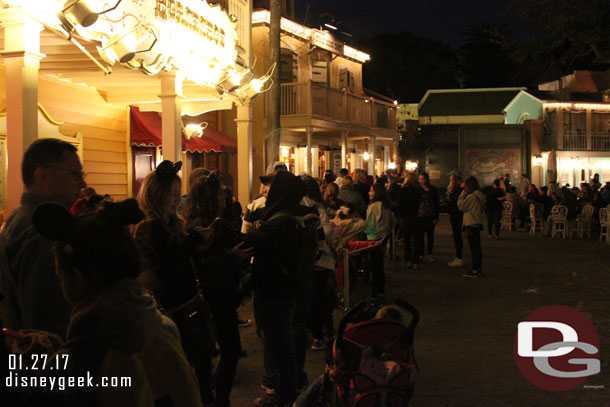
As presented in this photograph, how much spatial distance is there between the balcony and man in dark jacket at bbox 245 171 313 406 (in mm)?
15228

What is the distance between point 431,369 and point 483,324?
215 cm

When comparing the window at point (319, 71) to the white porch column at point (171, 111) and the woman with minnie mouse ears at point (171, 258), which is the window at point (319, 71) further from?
the woman with minnie mouse ears at point (171, 258)

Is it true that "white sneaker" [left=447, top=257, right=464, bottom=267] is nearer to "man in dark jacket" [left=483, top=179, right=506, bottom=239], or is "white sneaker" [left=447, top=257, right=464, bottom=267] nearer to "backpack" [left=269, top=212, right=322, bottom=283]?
"man in dark jacket" [left=483, top=179, right=506, bottom=239]

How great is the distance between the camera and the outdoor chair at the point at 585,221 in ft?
66.5

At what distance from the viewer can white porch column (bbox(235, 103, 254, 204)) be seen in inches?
471

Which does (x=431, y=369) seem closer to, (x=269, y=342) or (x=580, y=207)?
(x=269, y=342)

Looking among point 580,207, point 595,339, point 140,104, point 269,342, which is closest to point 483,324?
point 595,339

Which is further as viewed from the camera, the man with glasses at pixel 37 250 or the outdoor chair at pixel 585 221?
the outdoor chair at pixel 585 221

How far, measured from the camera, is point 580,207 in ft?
68.0

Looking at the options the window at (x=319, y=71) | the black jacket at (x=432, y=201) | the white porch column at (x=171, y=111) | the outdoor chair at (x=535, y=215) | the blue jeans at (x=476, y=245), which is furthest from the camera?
the window at (x=319, y=71)

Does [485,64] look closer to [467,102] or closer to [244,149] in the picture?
[467,102]

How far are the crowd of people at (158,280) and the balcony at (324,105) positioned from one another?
12839 mm
